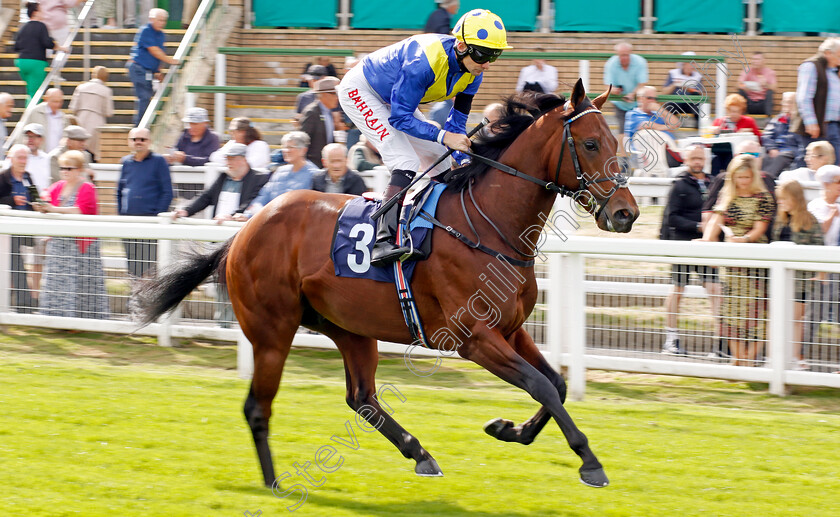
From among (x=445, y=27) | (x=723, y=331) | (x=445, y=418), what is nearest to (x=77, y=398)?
(x=445, y=418)

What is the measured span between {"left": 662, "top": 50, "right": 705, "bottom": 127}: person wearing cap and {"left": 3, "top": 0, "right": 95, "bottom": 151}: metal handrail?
21.9 feet

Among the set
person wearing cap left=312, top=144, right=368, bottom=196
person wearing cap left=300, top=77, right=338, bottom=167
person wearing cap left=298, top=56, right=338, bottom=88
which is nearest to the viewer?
person wearing cap left=312, top=144, right=368, bottom=196

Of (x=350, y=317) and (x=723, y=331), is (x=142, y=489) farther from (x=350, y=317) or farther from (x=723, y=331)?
(x=723, y=331)

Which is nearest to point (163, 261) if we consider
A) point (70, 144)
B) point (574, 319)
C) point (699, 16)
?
point (70, 144)

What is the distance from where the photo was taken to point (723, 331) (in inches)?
237

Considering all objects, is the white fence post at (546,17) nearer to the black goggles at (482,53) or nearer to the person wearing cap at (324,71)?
the person wearing cap at (324,71)

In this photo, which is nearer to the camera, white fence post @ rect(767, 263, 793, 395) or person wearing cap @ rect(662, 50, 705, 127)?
white fence post @ rect(767, 263, 793, 395)

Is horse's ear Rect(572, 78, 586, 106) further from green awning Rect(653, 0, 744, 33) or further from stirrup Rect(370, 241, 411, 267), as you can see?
green awning Rect(653, 0, 744, 33)

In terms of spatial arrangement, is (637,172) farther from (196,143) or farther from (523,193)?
(523,193)

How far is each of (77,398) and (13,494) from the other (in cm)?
171

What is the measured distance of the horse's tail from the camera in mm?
5133

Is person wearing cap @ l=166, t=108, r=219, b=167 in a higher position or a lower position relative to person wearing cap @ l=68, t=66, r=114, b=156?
lower

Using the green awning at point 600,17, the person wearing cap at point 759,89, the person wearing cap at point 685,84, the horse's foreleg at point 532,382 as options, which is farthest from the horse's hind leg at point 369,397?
the green awning at point 600,17

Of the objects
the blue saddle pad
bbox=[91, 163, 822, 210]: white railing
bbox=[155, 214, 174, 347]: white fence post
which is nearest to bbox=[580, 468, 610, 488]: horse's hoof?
the blue saddle pad
